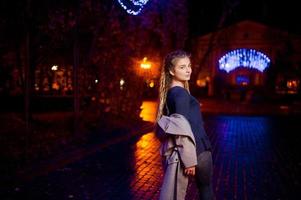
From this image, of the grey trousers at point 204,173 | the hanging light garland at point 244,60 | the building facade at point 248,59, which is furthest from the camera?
the building facade at point 248,59

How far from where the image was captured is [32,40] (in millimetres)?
13867

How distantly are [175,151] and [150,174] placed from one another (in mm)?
4324

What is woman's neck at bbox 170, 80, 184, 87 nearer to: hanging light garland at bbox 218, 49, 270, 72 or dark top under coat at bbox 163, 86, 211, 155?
dark top under coat at bbox 163, 86, 211, 155

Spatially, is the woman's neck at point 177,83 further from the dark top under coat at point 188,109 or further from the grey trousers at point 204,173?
the grey trousers at point 204,173

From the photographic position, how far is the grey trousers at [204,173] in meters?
3.97

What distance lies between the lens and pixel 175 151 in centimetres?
396

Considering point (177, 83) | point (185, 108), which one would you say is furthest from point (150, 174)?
point (185, 108)

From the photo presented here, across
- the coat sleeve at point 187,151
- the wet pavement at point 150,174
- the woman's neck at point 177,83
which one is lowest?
the wet pavement at point 150,174

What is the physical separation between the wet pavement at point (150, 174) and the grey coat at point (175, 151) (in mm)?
2549


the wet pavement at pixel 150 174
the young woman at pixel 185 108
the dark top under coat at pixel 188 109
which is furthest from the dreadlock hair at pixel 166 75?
the wet pavement at pixel 150 174

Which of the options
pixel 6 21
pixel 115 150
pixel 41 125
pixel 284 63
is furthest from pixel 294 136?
pixel 284 63

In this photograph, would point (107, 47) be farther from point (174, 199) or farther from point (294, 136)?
point (174, 199)

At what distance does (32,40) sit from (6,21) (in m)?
1.05

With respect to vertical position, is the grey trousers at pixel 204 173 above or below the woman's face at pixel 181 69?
below
